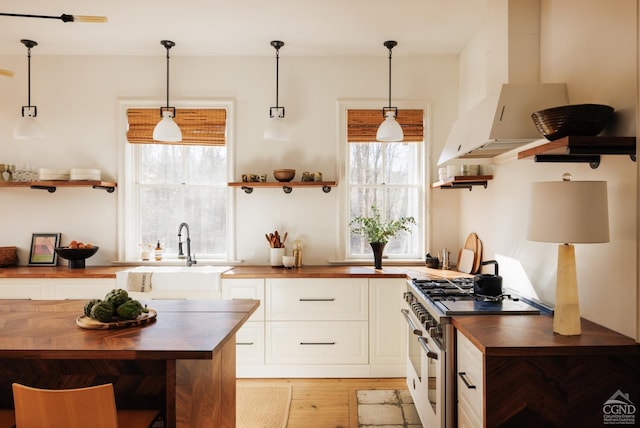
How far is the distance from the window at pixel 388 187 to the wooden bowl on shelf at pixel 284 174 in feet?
1.93

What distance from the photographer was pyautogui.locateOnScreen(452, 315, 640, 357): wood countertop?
168 cm

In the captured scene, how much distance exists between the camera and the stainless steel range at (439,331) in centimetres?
219

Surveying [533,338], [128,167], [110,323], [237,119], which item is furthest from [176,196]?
[533,338]

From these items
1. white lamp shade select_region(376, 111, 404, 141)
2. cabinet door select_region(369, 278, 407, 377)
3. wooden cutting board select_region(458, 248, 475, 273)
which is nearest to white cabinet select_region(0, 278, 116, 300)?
cabinet door select_region(369, 278, 407, 377)

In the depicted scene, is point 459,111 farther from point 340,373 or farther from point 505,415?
point 505,415

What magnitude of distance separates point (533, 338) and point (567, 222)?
1.67 feet

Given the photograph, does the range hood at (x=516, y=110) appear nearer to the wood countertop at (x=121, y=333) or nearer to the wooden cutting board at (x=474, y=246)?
the wooden cutting board at (x=474, y=246)

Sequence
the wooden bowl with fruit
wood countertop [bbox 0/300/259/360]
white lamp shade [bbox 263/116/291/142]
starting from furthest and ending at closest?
the wooden bowl with fruit → white lamp shade [bbox 263/116/291/142] → wood countertop [bbox 0/300/259/360]

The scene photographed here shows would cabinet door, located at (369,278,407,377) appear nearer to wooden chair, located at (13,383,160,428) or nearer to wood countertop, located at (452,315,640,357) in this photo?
wood countertop, located at (452,315,640,357)

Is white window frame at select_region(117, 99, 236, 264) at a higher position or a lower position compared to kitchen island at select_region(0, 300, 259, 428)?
higher

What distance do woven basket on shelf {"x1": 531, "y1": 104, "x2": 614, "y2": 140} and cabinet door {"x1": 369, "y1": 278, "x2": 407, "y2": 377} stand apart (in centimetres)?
204

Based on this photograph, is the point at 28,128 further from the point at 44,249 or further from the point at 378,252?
the point at 378,252

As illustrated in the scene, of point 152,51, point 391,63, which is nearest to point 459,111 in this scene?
point 391,63

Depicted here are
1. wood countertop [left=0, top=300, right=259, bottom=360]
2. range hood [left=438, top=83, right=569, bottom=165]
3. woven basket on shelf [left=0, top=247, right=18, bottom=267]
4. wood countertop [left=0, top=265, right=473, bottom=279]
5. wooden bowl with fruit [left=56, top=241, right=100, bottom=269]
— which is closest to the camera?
wood countertop [left=0, top=300, right=259, bottom=360]
